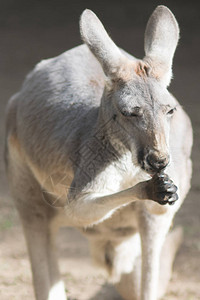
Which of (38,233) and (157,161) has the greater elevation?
(157,161)

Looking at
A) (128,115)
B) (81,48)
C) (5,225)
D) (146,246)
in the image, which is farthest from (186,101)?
(128,115)

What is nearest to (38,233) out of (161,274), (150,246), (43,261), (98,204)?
(43,261)

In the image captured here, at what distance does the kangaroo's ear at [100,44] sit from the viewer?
311 cm

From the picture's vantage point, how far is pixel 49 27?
11.9 meters

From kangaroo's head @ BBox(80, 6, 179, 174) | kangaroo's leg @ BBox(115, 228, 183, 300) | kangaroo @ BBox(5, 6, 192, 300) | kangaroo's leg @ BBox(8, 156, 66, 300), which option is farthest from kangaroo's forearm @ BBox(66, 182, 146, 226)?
kangaroo's leg @ BBox(115, 228, 183, 300)

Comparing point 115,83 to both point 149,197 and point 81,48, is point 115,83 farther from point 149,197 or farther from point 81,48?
point 81,48

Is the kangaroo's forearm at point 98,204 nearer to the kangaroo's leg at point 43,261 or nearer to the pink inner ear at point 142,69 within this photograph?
the pink inner ear at point 142,69

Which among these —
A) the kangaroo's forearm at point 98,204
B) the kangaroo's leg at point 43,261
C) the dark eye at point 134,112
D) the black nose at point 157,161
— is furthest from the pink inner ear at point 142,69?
the kangaroo's leg at point 43,261

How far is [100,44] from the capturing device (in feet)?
10.2

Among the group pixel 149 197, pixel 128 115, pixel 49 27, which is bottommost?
pixel 49 27

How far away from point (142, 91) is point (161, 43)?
450mm

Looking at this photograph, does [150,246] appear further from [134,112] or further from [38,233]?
[134,112]

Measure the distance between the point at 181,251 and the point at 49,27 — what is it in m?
7.70

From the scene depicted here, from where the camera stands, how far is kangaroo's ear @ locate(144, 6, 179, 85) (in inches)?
124
